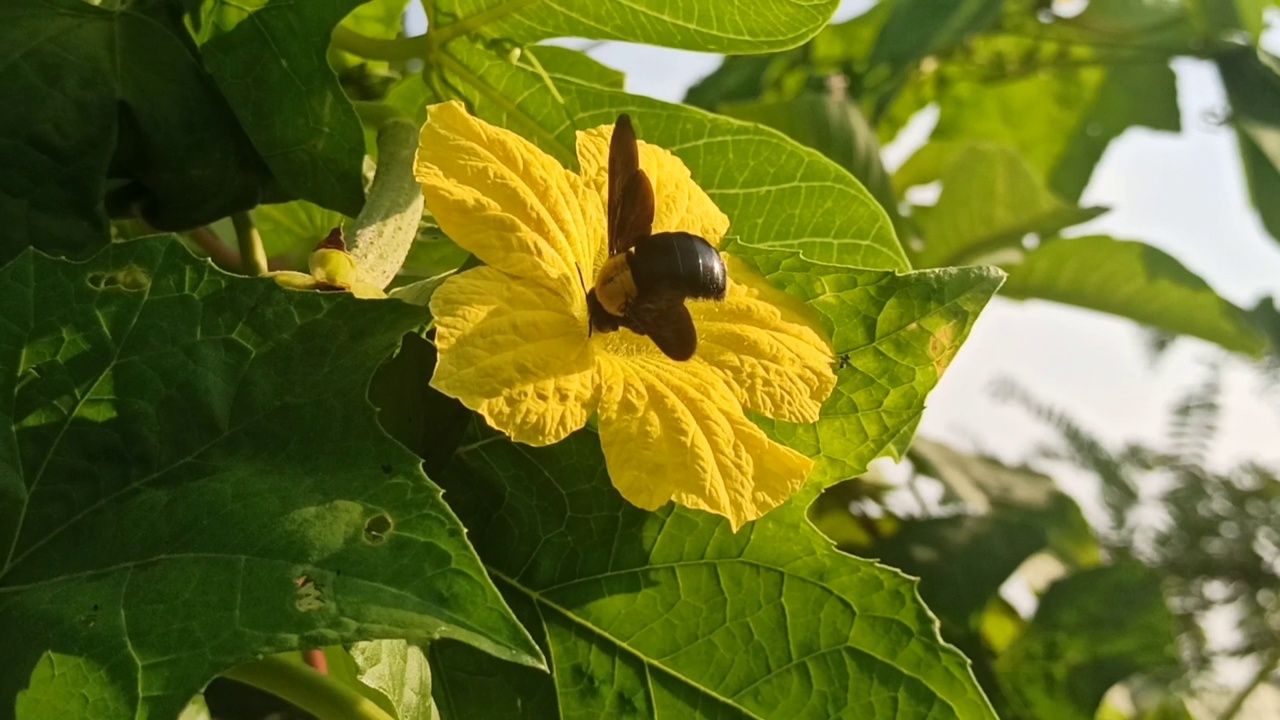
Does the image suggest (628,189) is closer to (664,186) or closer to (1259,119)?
(664,186)

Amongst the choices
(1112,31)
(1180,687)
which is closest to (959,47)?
(1112,31)

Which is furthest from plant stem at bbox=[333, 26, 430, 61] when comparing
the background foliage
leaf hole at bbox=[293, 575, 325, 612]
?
leaf hole at bbox=[293, 575, 325, 612]

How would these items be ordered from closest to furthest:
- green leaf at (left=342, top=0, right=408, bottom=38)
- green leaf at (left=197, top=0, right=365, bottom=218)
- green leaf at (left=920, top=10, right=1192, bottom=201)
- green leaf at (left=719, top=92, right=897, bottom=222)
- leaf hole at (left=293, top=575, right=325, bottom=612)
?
1. leaf hole at (left=293, top=575, right=325, bottom=612)
2. green leaf at (left=197, top=0, right=365, bottom=218)
3. green leaf at (left=342, top=0, right=408, bottom=38)
4. green leaf at (left=719, top=92, right=897, bottom=222)
5. green leaf at (left=920, top=10, right=1192, bottom=201)

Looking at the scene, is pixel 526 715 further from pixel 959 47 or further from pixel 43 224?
pixel 959 47

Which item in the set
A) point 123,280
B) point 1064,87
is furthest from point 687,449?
point 1064,87

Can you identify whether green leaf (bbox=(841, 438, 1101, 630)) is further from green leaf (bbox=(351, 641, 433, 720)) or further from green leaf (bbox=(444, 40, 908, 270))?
green leaf (bbox=(351, 641, 433, 720))

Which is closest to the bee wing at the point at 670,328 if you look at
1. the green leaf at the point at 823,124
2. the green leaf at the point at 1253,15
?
the green leaf at the point at 823,124
